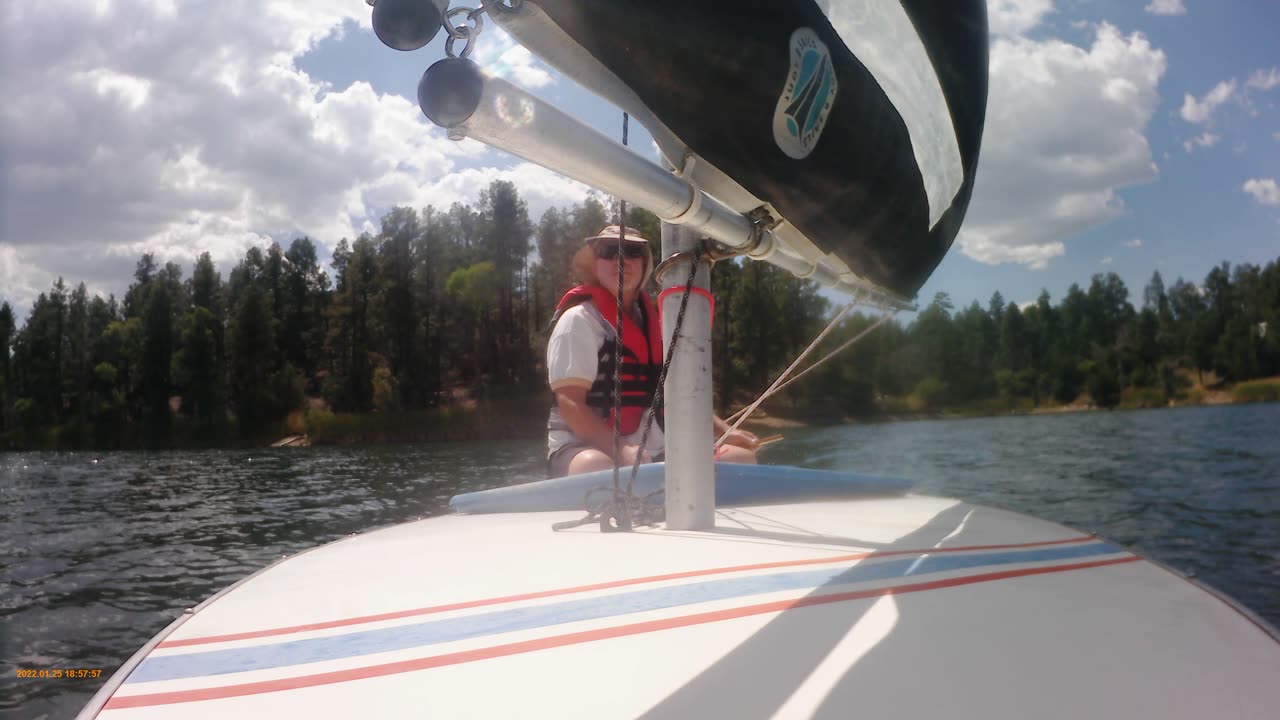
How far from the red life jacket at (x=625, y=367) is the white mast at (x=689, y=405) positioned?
731 mm

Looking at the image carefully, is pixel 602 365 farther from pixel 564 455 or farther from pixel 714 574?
pixel 714 574

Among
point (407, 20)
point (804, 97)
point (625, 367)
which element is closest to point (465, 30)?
point (407, 20)

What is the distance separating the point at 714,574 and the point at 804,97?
0.86 meters

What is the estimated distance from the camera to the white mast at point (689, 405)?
1.65m

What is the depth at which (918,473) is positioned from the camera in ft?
41.8

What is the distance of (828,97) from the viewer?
1344 mm

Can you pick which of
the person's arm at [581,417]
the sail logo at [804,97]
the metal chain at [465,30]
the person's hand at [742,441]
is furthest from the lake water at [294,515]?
the metal chain at [465,30]

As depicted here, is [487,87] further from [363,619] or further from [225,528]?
[225,528]

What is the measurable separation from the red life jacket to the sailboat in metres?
0.64

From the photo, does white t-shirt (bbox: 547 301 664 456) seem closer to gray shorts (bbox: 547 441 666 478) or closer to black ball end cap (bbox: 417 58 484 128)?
gray shorts (bbox: 547 441 666 478)

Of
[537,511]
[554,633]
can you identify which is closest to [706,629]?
[554,633]

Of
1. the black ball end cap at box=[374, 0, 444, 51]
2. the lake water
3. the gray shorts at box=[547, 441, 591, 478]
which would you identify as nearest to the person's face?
the gray shorts at box=[547, 441, 591, 478]

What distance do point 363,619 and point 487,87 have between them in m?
0.80

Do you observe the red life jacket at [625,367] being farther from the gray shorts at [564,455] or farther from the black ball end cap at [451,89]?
the black ball end cap at [451,89]
